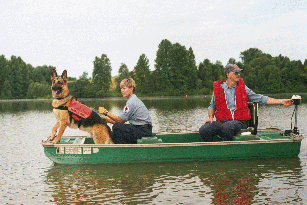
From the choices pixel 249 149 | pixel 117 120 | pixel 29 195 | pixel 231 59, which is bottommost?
pixel 29 195

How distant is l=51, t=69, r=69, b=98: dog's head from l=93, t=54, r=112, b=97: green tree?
292 feet

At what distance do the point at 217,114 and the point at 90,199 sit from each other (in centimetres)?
452

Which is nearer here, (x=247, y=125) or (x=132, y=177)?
(x=132, y=177)

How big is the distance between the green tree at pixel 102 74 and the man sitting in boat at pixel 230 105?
293ft

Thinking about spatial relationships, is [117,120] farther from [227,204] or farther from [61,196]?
[227,204]

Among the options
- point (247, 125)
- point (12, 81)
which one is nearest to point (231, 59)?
point (12, 81)

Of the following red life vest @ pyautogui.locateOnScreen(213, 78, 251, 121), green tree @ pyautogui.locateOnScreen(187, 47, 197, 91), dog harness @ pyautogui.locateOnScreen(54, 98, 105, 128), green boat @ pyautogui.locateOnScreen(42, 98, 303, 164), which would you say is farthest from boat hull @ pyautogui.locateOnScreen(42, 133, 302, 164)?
green tree @ pyautogui.locateOnScreen(187, 47, 197, 91)

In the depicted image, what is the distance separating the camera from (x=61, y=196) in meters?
7.93

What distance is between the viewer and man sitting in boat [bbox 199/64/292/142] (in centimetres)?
1009

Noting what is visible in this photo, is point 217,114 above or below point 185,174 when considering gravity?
above

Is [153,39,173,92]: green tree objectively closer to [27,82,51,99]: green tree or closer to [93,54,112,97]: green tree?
[93,54,112,97]: green tree

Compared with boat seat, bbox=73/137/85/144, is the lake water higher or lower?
lower

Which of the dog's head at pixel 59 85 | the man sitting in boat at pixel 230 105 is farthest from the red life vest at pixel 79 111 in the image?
the man sitting in boat at pixel 230 105

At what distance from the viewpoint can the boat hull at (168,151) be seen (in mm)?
9914
